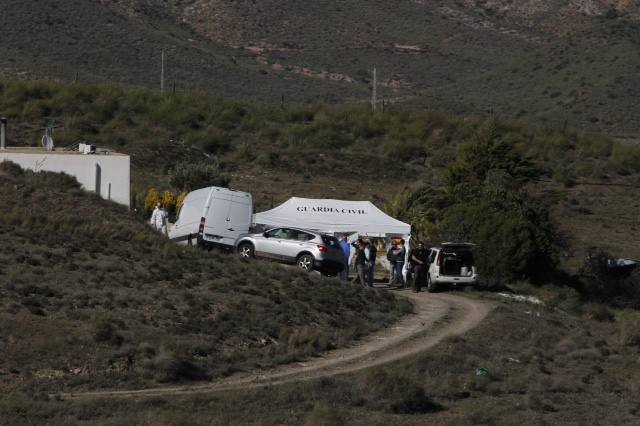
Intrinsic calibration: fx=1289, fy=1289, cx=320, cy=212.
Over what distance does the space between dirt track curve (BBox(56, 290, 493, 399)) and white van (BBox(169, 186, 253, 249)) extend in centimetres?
494

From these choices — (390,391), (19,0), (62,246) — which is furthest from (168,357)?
(19,0)

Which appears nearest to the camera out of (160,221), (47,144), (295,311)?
(295,311)

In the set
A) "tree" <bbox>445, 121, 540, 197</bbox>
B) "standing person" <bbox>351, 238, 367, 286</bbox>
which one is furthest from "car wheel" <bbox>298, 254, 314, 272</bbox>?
"tree" <bbox>445, 121, 540, 197</bbox>

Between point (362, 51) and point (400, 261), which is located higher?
point (362, 51)

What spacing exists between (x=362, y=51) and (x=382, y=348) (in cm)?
9116

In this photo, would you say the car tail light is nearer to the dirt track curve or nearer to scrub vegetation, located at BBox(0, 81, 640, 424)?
scrub vegetation, located at BBox(0, 81, 640, 424)

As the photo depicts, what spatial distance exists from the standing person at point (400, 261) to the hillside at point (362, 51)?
5359 centimetres

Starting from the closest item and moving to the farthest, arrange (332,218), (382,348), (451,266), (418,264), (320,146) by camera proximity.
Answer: (382,348) < (418,264) < (451,266) < (332,218) < (320,146)

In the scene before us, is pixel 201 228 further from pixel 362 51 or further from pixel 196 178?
pixel 362 51

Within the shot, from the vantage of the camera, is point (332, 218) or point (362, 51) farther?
point (362, 51)

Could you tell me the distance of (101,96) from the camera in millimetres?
69562

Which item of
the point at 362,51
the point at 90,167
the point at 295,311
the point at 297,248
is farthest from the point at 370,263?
the point at 362,51

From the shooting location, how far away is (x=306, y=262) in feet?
110

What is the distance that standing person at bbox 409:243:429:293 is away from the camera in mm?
34438
